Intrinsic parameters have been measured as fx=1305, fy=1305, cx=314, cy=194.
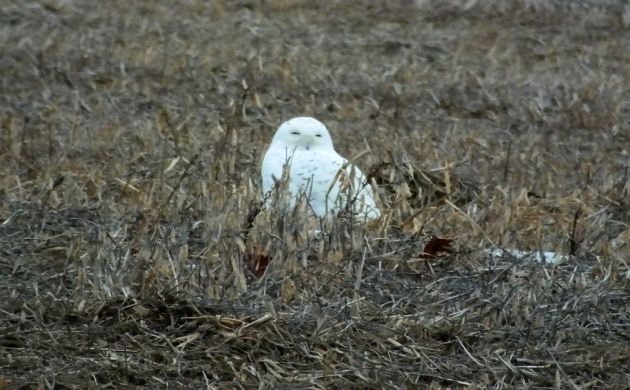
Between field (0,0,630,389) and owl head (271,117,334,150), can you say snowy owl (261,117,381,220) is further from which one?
field (0,0,630,389)

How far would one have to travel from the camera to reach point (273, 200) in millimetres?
4457

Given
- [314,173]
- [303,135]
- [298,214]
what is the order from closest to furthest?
[298,214]
[314,173]
[303,135]

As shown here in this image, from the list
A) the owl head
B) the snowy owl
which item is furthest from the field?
the owl head

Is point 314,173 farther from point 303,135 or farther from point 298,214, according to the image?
point 298,214

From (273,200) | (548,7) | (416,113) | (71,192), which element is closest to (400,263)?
(273,200)

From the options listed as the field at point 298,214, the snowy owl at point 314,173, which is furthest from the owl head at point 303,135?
the field at point 298,214

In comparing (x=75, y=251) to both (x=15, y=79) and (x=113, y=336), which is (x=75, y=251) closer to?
(x=113, y=336)

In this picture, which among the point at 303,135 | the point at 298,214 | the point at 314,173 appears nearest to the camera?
the point at 298,214

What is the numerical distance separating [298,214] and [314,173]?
617 mm

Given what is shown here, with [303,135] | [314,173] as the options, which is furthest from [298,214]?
[303,135]

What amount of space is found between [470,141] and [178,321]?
334cm

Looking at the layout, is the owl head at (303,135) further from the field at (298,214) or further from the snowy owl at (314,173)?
the field at (298,214)

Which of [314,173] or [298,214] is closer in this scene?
[298,214]

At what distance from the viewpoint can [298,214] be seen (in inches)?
168
